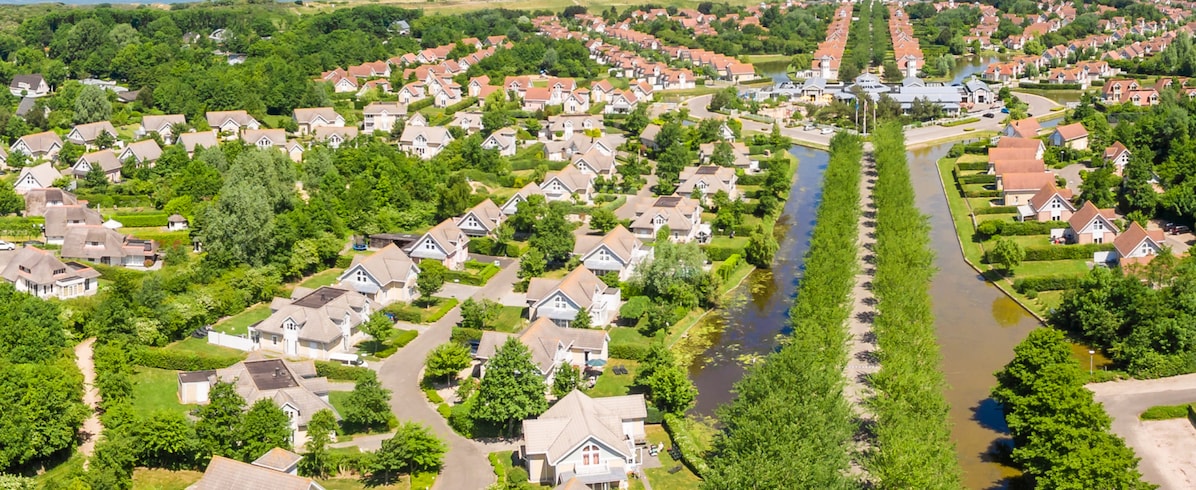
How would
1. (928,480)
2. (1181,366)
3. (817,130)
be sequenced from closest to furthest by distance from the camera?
1. (928,480)
2. (1181,366)
3. (817,130)

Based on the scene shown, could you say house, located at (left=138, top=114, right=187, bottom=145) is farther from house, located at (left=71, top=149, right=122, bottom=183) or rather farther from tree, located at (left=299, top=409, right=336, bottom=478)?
tree, located at (left=299, top=409, right=336, bottom=478)

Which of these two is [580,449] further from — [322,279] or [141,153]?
[141,153]

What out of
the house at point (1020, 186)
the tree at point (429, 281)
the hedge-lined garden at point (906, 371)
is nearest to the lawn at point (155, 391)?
the tree at point (429, 281)

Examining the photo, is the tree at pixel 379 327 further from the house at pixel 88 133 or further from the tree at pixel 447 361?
the house at pixel 88 133

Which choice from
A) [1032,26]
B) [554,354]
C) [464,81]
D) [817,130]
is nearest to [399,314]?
[554,354]

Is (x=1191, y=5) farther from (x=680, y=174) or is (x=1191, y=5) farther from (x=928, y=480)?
(x=928, y=480)

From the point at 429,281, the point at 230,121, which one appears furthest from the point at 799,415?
the point at 230,121
